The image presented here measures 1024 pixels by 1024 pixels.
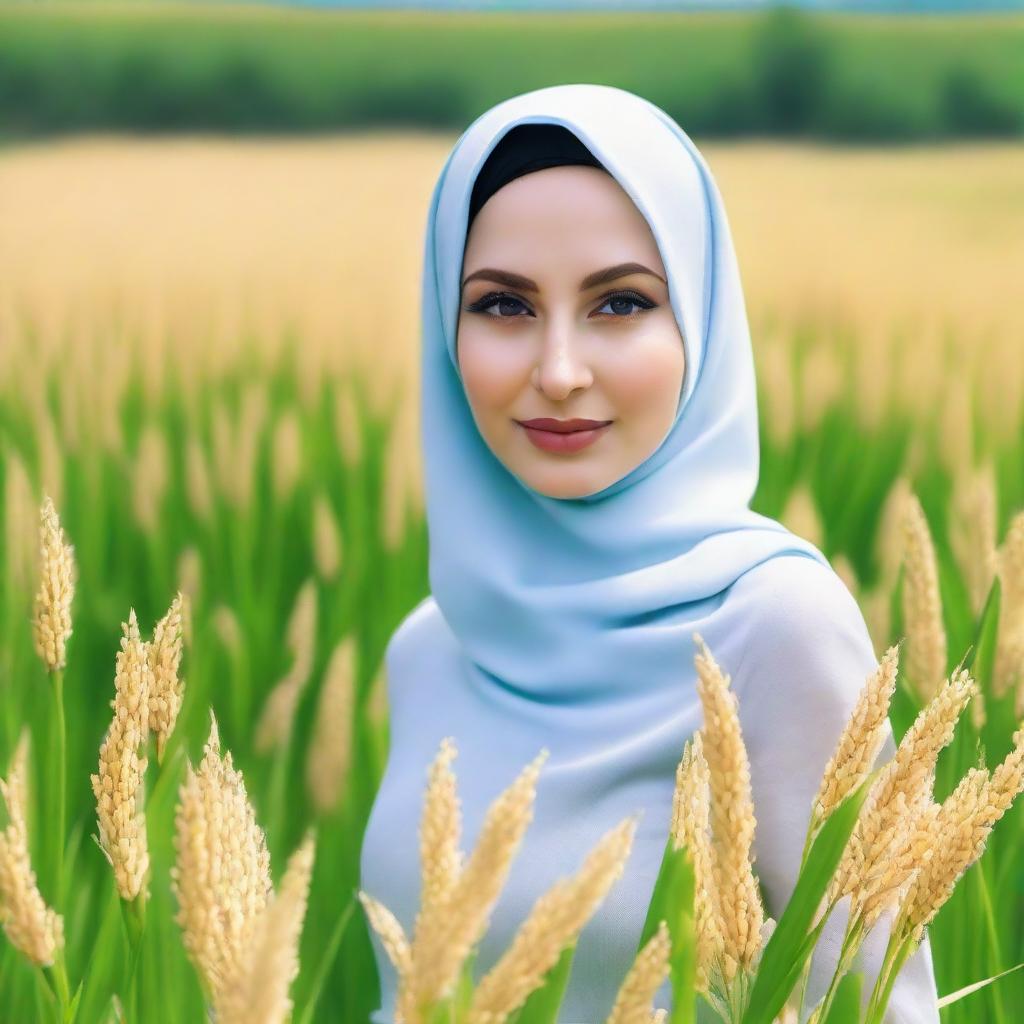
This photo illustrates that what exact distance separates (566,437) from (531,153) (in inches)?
8.7

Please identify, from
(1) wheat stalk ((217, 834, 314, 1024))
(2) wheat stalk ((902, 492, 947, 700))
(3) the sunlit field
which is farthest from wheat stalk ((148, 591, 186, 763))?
(2) wheat stalk ((902, 492, 947, 700))

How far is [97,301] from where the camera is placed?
9.06 ft

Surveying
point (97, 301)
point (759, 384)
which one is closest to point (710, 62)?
point (759, 384)

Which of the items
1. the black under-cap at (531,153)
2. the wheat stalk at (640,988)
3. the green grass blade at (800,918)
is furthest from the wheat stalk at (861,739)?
the black under-cap at (531,153)

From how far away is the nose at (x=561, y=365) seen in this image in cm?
116

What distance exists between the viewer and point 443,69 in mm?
3123

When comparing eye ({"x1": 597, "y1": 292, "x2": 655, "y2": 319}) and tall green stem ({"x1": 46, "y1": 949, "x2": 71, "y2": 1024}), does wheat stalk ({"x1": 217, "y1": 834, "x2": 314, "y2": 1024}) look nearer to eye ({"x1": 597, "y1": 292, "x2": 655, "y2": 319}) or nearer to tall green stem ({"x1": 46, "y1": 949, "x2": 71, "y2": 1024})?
tall green stem ({"x1": 46, "y1": 949, "x2": 71, "y2": 1024})

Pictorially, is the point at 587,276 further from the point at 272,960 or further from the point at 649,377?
the point at 272,960

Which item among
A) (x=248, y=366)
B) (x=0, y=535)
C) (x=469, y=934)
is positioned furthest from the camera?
(x=248, y=366)

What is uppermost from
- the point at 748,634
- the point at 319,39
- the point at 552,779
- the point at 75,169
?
the point at 319,39

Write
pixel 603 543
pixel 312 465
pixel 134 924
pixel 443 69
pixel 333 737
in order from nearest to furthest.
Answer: pixel 134 924
pixel 603 543
pixel 333 737
pixel 312 465
pixel 443 69

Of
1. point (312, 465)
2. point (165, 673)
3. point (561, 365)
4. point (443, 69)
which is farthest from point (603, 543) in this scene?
point (443, 69)

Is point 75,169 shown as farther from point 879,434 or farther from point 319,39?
point 879,434

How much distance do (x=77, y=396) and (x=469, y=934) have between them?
190 cm
